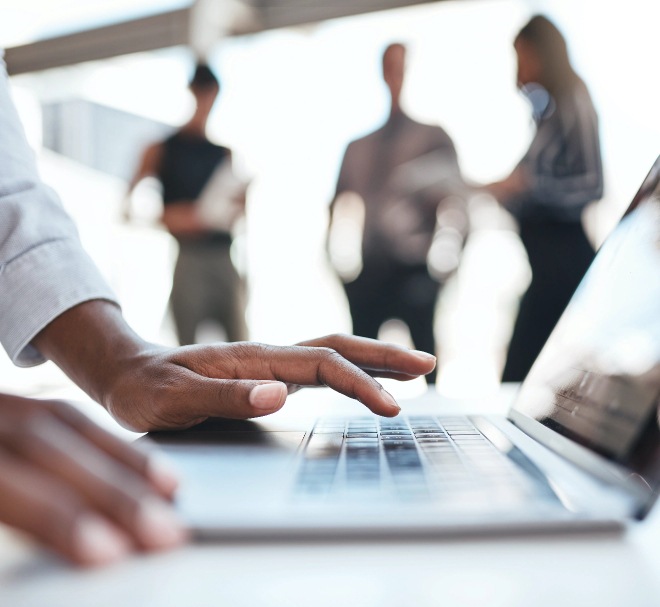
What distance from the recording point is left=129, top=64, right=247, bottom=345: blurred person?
7.80 feet

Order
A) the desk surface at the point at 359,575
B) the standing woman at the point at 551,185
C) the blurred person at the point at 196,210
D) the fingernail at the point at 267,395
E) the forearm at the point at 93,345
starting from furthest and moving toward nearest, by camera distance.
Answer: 1. the blurred person at the point at 196,210
2. the standing woman at the point at 551,185
3. the forearm at the point at 93,345
4. the fingernail at the point at 267,395
5. the desk surface at the point at 359,575

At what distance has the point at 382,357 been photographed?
26.7 inches

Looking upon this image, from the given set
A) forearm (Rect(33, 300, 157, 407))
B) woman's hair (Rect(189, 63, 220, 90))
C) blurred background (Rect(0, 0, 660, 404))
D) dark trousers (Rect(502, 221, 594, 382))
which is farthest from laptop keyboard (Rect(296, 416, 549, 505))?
blurred background (Rect(0, 0, 660, 404))

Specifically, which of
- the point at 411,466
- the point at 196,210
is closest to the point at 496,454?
the point at 411,466

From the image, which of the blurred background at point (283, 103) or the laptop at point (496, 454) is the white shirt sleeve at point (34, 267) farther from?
the blurred background at point (283, 103)

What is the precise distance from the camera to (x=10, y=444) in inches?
12.4

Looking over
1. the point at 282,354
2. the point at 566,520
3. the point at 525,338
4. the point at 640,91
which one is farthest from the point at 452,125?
the point at 566,520

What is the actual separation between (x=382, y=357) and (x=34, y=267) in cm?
39

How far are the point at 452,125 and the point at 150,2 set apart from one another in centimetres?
213

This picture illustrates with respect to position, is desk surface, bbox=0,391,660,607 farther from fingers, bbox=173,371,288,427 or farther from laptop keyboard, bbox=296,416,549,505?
fingers, bbox=173,371,288,427

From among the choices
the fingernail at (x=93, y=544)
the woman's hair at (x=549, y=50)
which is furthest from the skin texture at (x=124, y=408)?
the woman's hair at (x=549, y=50)

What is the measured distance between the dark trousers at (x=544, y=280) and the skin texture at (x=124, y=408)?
120cm

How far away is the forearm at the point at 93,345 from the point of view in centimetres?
64

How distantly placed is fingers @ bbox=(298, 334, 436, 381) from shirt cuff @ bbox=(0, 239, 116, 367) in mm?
268
